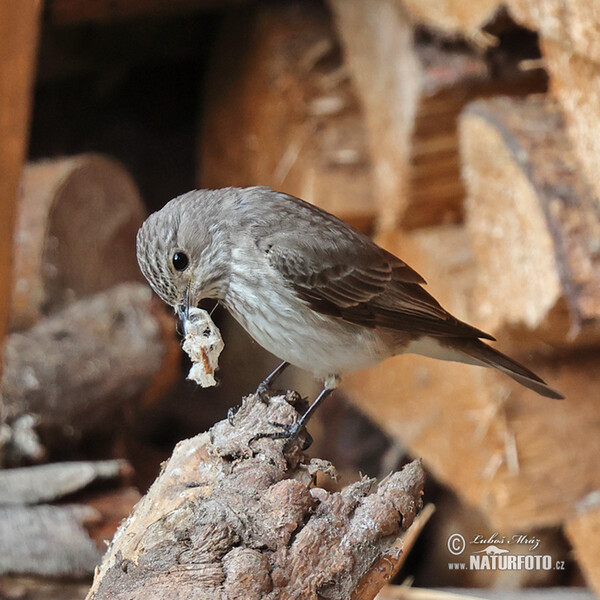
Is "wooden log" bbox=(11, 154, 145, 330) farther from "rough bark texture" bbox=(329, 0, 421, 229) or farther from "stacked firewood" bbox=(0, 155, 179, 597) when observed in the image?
"rough bark texture" bbox=(329, 0, 421, 229)

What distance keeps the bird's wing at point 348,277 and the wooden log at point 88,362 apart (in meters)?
1.22

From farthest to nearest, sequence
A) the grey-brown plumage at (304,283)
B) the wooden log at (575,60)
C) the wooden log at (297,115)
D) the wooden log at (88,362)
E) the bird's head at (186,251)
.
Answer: the wooden log at (297,115)
the wooden log at (88,362)
the wooden log at (575,60)
the grey-brown plumage at (304,283)
the bird's head at (186,251)

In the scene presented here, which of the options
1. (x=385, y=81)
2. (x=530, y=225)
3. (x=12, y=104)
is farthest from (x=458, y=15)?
(x=12, y=104)

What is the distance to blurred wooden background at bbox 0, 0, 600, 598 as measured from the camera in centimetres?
222

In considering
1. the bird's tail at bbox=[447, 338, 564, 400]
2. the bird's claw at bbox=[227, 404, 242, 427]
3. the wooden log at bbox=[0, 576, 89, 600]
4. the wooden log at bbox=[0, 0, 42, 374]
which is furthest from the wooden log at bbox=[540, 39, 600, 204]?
the wooden log at bbox=[0, 576, 89, 600]

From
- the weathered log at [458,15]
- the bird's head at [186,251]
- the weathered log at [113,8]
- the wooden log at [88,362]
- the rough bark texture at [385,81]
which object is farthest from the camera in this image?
the weathered log at [113,8]

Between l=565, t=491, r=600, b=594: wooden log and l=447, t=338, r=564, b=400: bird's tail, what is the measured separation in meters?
0.95

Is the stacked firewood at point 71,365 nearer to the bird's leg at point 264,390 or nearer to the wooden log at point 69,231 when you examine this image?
the wooden log at point 69,231

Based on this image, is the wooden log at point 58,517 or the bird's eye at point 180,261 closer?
the bird's eye at point 180,261

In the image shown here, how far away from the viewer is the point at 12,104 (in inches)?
88.4

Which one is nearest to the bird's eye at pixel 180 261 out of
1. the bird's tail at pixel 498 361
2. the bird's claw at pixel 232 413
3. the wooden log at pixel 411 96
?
the bird's claw at pixel 232 413

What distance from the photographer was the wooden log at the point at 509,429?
262 cm

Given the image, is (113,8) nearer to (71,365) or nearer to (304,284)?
(71,365)

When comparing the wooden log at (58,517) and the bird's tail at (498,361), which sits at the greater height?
the bird's tail at (498,361)
